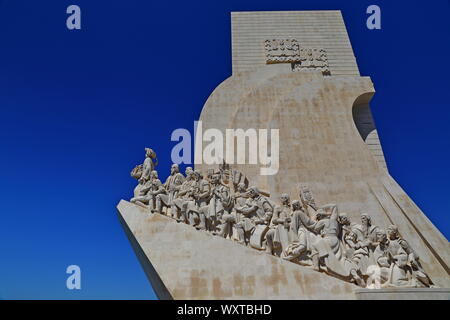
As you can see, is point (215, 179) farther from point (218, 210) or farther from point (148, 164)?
point (148, 164)

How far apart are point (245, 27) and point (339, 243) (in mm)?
8559

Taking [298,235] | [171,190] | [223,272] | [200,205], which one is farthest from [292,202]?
[171,190]

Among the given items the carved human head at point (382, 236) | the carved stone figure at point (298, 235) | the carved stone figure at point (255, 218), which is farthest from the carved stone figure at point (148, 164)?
the carved human head at point (382, 236)

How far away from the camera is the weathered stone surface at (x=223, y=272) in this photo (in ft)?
19.1

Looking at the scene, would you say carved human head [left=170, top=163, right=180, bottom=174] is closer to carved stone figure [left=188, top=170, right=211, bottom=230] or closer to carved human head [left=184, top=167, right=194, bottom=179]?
carved human head [left=184, top=167, right=194, bottom=179]

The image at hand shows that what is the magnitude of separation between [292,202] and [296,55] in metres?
6.46

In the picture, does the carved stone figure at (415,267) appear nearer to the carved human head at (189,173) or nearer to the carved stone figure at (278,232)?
the carved stone figure at (278,232)

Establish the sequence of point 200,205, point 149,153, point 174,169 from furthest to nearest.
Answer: point 149,153, point 174,169, point 200,205

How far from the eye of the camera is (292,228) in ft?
22.0

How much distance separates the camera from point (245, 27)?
12.3 m
